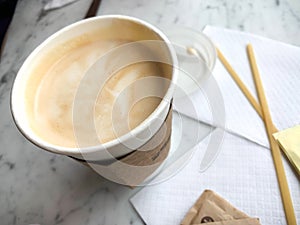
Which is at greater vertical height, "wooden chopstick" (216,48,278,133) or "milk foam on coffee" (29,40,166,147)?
"wooden chopstick" (216,48,278,133)

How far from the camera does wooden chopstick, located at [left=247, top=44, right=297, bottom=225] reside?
352 millimetres

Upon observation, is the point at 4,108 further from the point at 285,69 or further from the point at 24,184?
the point at 285,69

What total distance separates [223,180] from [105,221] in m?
0.14

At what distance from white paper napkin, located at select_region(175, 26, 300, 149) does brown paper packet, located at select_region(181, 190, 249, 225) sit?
9cm

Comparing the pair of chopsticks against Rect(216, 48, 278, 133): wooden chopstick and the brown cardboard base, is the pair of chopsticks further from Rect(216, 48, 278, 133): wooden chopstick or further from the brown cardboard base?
the brown cardboard base

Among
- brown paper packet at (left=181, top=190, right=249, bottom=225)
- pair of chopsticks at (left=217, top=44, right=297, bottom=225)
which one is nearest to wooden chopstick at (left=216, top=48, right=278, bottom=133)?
pair of chopsticks at (left=217, top=44, right=297, bottom=225)

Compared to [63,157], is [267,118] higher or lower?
higher

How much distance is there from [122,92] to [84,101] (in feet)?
0.13

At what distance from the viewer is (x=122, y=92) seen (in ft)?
1.13

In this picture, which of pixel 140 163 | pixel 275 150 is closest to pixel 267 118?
pixel 275 150

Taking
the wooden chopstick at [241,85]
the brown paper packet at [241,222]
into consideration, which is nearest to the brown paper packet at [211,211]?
the brown paper packet at [241,222]

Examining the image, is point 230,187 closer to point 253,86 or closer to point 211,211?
point 211,211

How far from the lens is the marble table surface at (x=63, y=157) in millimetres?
390

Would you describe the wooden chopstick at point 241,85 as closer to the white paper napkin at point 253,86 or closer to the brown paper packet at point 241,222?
the white paper napkin at point 253,86
